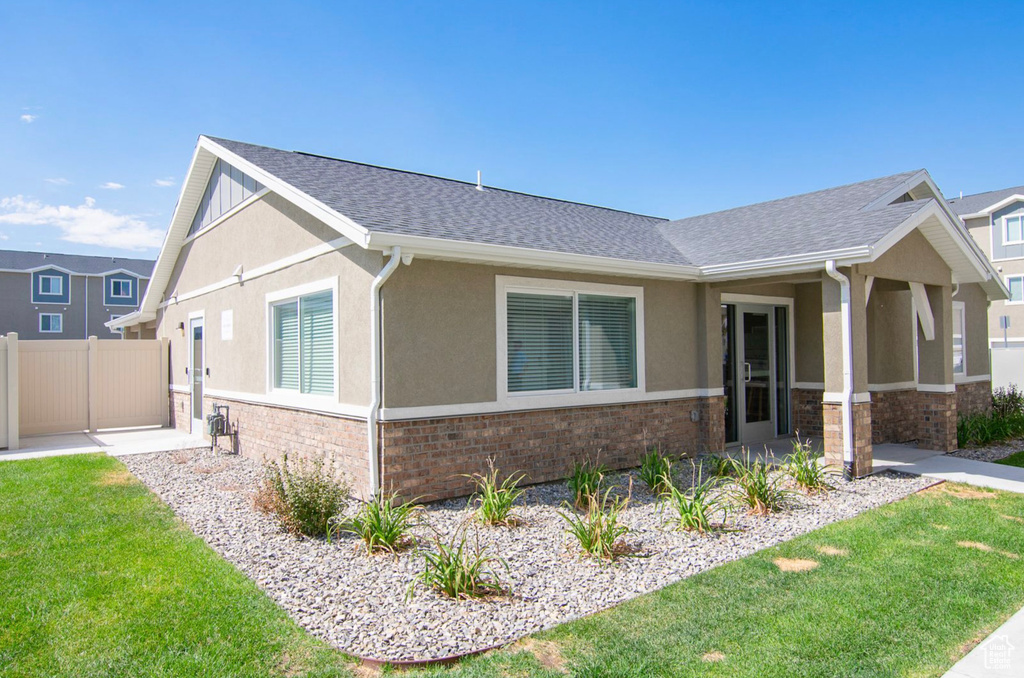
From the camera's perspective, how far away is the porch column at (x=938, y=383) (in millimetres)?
9898

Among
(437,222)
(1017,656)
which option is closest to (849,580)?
(1017,656)

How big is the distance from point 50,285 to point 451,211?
39.2 meters

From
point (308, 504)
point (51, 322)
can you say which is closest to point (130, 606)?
point (308, 504)

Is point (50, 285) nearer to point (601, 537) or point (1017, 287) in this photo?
point (601, 537)

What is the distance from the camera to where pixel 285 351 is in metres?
9.05

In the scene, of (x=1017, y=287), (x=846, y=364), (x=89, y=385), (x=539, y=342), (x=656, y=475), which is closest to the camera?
(x=656, y=475)

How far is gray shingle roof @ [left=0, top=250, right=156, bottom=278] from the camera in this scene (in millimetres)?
36156

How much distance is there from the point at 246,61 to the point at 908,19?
37.7 feet

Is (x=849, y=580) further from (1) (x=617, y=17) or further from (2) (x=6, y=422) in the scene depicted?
(2) (x=6, y=422)

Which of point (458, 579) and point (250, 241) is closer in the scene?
point (458, 579)

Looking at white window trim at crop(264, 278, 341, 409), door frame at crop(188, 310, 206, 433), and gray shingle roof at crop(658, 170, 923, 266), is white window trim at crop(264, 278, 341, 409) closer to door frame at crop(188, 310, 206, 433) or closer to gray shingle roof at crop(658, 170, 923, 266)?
door frame at crop(188, 310, 206, 433)

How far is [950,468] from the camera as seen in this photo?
8625 millimetres

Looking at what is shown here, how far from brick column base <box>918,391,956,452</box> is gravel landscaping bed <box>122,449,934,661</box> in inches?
96.0

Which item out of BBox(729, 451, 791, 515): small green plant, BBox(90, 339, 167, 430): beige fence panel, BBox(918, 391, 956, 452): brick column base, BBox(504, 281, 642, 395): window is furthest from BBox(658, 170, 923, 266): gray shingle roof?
BBox(90, 339, 167, 430): beige fence panel
